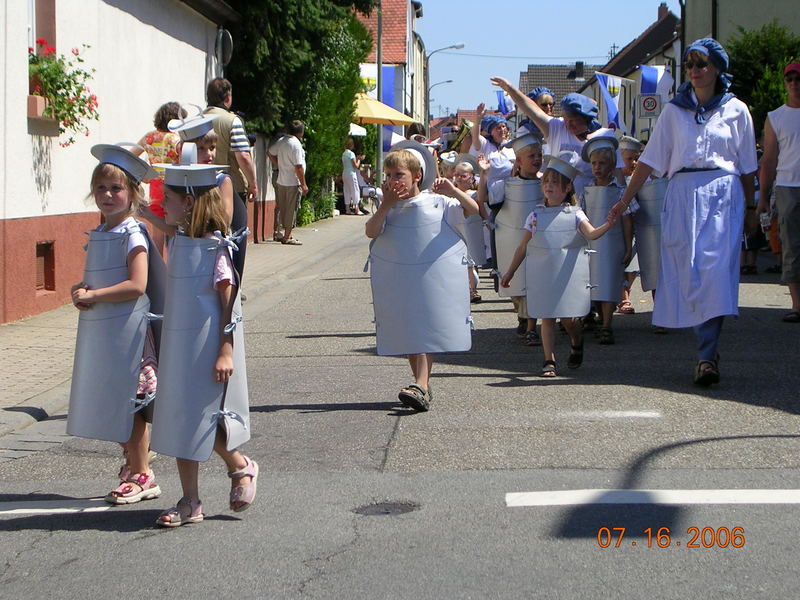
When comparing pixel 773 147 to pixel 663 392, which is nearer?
pixel 663 392

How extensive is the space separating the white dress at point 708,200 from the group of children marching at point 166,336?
3.43 meters

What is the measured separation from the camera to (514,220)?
920cm

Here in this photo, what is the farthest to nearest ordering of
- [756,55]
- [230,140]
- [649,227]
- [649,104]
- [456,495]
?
[756,55] → [649,104] → [649,227] → [230,140] → [456,495]

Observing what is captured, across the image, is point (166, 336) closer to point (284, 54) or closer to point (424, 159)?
point (424, 159)

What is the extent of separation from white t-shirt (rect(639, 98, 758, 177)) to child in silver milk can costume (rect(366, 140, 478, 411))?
145cm

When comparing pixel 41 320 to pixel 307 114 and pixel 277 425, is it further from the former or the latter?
pixel 307 114

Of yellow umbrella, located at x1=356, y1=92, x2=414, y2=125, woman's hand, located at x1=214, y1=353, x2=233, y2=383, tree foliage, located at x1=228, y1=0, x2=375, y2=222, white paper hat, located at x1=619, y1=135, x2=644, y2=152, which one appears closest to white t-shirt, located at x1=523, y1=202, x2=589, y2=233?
white paper hat, located at x1=619, y1=135, x2=644, y2=152

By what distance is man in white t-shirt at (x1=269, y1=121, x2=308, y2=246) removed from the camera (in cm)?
2098

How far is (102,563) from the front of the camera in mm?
4461

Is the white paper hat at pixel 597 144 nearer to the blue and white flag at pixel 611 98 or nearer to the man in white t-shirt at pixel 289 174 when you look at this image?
the blue and white flag at pixel 611 98

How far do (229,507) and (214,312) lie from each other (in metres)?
0.84

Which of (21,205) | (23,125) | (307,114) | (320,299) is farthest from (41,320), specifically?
(307,114)

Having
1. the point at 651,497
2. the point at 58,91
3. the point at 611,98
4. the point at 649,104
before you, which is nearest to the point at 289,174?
the point at 649,104

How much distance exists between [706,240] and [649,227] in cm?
209
